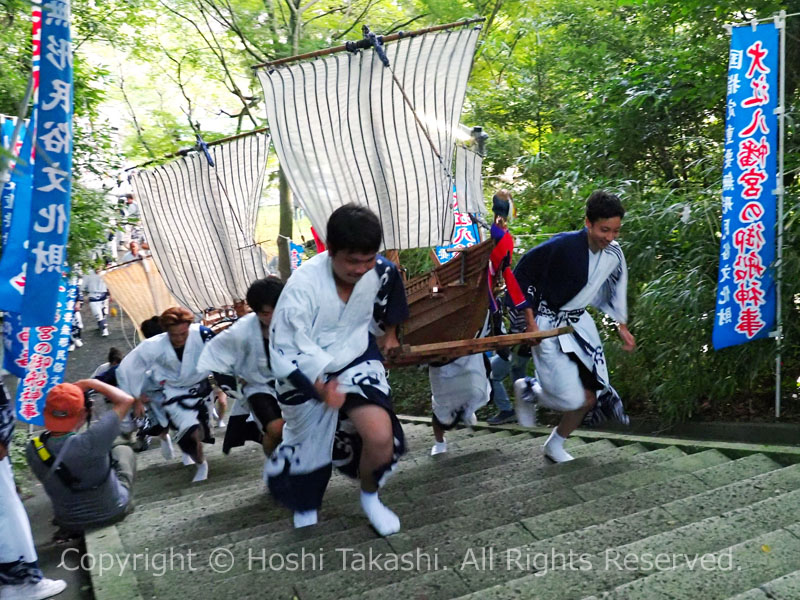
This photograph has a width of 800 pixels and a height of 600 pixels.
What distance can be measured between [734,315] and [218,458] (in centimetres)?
530

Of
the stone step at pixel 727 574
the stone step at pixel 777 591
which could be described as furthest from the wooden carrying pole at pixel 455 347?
the stone step at pixel 777 591

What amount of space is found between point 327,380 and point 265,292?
4.44 feet

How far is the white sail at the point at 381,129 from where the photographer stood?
7051 millimetres

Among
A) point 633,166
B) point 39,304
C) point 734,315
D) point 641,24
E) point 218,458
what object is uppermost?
point 641,24

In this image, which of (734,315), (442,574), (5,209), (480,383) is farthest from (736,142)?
(5,209)

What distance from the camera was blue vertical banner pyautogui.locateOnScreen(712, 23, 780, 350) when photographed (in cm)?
511

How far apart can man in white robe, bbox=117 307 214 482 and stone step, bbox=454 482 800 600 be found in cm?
403

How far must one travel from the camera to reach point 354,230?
347cm

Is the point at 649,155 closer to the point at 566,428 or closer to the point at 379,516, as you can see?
the point at 566,428

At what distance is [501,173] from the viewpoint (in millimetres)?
10625

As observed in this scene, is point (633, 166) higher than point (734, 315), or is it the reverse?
point (633, 166)

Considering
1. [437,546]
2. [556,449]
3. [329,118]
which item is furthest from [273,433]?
[329,118]

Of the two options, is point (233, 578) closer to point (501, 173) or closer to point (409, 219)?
point (409, 219)

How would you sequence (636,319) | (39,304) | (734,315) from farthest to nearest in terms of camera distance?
(636,319) → (734,315) → (39,304)
